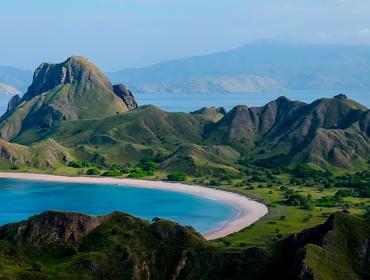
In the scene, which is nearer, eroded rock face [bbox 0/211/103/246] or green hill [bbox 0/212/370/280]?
green hill [bbox 0/212/370/280]

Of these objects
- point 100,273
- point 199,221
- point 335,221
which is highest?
point 335,221

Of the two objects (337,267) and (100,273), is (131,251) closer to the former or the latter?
(100,273)

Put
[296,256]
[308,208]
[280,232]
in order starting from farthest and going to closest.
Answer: [308,208] < [280,232] < [296,256]

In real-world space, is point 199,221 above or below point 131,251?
below

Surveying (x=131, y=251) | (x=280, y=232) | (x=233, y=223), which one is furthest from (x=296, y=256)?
(x=233, y=223)

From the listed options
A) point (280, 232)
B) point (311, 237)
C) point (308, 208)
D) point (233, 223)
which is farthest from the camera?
point (308, 208)

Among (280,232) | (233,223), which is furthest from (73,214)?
(233,223)

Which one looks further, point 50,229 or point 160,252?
point 50,229

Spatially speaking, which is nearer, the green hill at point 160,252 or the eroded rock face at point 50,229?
the green hill at point 160,252

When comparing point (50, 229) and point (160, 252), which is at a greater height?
point (50, 229)

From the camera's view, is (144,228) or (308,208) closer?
(144,228)

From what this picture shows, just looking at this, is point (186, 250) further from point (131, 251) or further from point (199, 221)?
point (199, 221)
